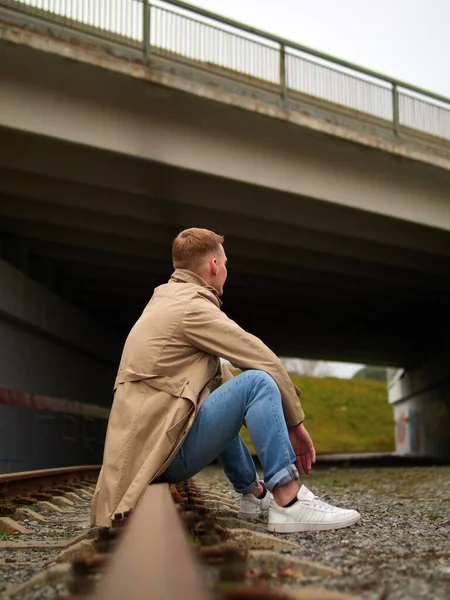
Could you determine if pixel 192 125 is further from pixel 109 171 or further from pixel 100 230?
pixel 100 230

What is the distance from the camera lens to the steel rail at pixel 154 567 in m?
1.36

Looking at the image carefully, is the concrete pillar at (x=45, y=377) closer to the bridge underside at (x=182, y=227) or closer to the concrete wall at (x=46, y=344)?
the concrete wall at (x=46, y=344)

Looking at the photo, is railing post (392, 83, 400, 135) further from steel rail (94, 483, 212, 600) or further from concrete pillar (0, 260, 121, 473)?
steel rail (94, 483, 212, 600)

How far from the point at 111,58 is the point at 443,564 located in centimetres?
821

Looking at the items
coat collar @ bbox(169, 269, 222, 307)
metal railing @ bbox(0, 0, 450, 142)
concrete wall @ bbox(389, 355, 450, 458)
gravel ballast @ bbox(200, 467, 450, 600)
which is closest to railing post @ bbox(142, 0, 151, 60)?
metal railing @ bbox(0, 0, 450, 142)

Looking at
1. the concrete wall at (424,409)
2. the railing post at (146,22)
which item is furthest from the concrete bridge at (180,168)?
the concrete wall at (424,409)

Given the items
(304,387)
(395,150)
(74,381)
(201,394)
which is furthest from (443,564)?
(304,387)

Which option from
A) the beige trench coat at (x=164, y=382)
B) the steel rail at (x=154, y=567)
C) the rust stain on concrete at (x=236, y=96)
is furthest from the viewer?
the rust stain on concrete at (x=236, y=96)

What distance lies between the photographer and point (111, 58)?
917 cm

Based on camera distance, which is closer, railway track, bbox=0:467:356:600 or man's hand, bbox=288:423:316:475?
railway track, bbox=0:467:356:600

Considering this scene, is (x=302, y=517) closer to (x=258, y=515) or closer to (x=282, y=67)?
(x=258, y=515)

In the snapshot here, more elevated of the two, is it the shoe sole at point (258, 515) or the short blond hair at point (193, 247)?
the short blond hair at point (193, 247)

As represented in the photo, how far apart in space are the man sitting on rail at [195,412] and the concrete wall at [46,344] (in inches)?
326

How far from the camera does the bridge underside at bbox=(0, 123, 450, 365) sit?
10602 mm
